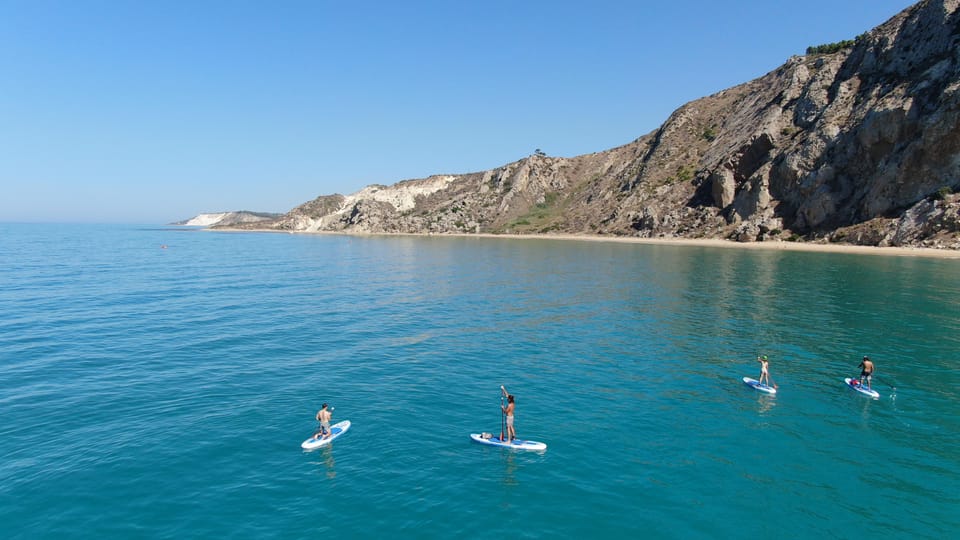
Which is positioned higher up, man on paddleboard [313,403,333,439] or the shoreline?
the shoreline

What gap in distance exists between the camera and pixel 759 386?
30.0m

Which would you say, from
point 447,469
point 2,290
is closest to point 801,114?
point 447,469

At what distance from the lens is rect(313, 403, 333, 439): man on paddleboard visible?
23.7 meters

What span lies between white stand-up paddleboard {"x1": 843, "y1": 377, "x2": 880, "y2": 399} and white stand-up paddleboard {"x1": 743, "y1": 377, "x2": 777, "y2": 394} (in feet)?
15.0

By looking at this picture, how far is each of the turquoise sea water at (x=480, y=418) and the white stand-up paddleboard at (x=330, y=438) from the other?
50 centimetres

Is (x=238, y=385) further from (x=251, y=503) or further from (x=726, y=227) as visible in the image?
(x=726, y=227)

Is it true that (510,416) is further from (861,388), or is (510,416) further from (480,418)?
(861,388)

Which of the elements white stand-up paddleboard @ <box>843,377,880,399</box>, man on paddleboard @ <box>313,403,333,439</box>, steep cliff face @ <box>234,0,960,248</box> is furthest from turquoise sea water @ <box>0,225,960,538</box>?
steep cliff face @ <box>234,0,960,248</box>

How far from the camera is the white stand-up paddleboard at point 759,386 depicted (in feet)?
97.1

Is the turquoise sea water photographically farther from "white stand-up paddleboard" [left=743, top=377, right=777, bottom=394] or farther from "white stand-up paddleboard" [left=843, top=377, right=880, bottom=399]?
"white stand-up paddleboard" [left=743, top=377, right=777, bottom=394]

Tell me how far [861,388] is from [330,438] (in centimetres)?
2988

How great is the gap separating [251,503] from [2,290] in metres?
73.1

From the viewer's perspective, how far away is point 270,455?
22.8m

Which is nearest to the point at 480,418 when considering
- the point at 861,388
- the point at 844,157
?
the point at 861,388
